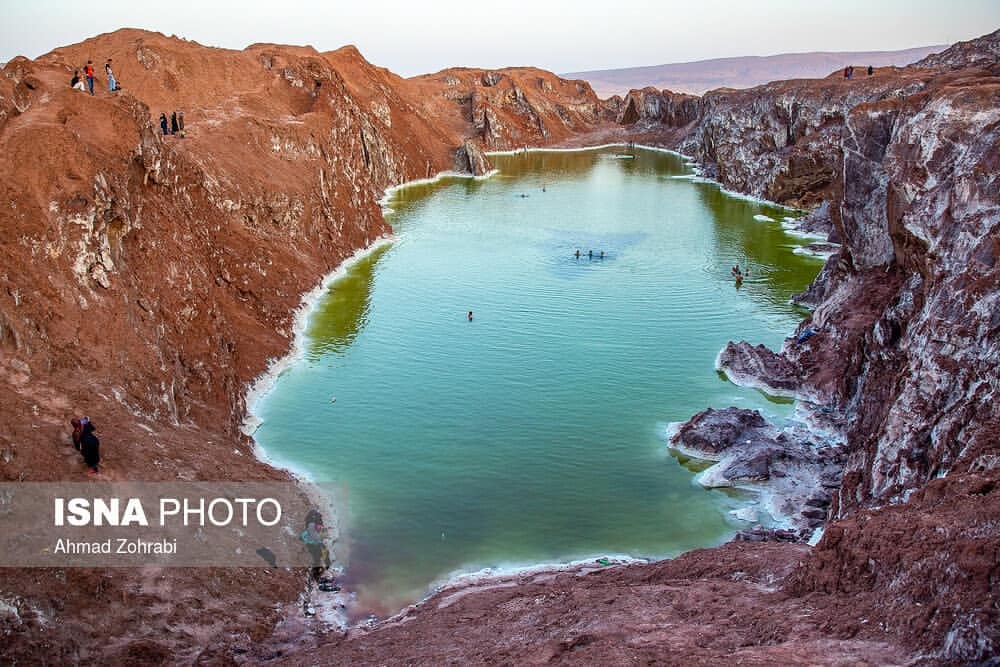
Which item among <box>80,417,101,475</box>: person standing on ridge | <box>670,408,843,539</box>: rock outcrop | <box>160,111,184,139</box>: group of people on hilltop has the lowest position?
<box>670,408,843,539</box>: rock outcrop

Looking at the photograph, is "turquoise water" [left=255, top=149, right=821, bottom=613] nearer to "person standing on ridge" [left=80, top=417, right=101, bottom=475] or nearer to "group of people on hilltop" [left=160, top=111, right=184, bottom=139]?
"person standing on ridge" [left=80, top=417, right=101, bottom=475]

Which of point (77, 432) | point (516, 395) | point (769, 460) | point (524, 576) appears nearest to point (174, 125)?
point (516, 395)

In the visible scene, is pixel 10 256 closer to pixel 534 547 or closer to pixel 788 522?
pixel 534 547

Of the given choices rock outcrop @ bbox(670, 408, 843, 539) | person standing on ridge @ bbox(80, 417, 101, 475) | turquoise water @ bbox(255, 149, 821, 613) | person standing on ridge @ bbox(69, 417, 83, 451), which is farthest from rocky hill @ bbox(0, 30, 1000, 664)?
turquoise water @ bbox(255, 149, 821, 613)

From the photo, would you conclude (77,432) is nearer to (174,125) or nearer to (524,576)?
(524,576)

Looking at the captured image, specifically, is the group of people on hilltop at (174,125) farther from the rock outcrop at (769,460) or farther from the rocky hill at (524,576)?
the rock outcrop at (769,460)

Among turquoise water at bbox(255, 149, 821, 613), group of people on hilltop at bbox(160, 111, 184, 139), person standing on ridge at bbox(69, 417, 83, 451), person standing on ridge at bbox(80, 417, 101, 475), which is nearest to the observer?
person standing on ridge at bbox(80, 417, 101, 475)

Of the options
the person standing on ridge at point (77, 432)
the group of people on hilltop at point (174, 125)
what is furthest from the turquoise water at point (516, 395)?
the group of people on hilltop at point (174, 125)
